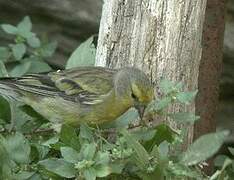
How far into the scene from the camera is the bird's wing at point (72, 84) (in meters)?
4.75

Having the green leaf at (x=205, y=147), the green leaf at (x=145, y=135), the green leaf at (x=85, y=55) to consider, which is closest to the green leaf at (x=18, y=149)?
the green leaf at (x=145, y=135)

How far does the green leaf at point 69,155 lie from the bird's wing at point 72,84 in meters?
1.15

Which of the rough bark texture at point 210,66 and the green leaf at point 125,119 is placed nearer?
the green leaf at point 125,119

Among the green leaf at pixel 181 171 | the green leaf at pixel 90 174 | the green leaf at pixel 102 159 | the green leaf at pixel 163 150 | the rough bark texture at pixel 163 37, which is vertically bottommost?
the green leaf at pixel 90 174

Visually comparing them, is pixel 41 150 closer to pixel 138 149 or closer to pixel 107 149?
pixel 107 149

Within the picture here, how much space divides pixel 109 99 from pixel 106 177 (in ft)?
3.67

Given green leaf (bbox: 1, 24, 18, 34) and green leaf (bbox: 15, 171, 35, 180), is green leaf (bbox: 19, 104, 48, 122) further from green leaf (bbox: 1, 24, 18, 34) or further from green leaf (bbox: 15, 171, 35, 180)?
green leaf (bbox: 1, 24, 18, 34)

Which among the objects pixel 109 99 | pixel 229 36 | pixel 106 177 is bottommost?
pixel 106 177

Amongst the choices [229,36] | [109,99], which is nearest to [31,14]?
[229,36]

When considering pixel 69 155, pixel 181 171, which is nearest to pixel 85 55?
pixel 69 155

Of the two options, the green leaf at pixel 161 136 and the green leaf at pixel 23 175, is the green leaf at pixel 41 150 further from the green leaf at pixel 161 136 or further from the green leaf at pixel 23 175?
the green leaf at pixel 161 136

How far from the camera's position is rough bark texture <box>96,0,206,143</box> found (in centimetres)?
453

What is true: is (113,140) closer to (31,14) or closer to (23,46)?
(23,46)

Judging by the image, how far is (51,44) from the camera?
245 inches
